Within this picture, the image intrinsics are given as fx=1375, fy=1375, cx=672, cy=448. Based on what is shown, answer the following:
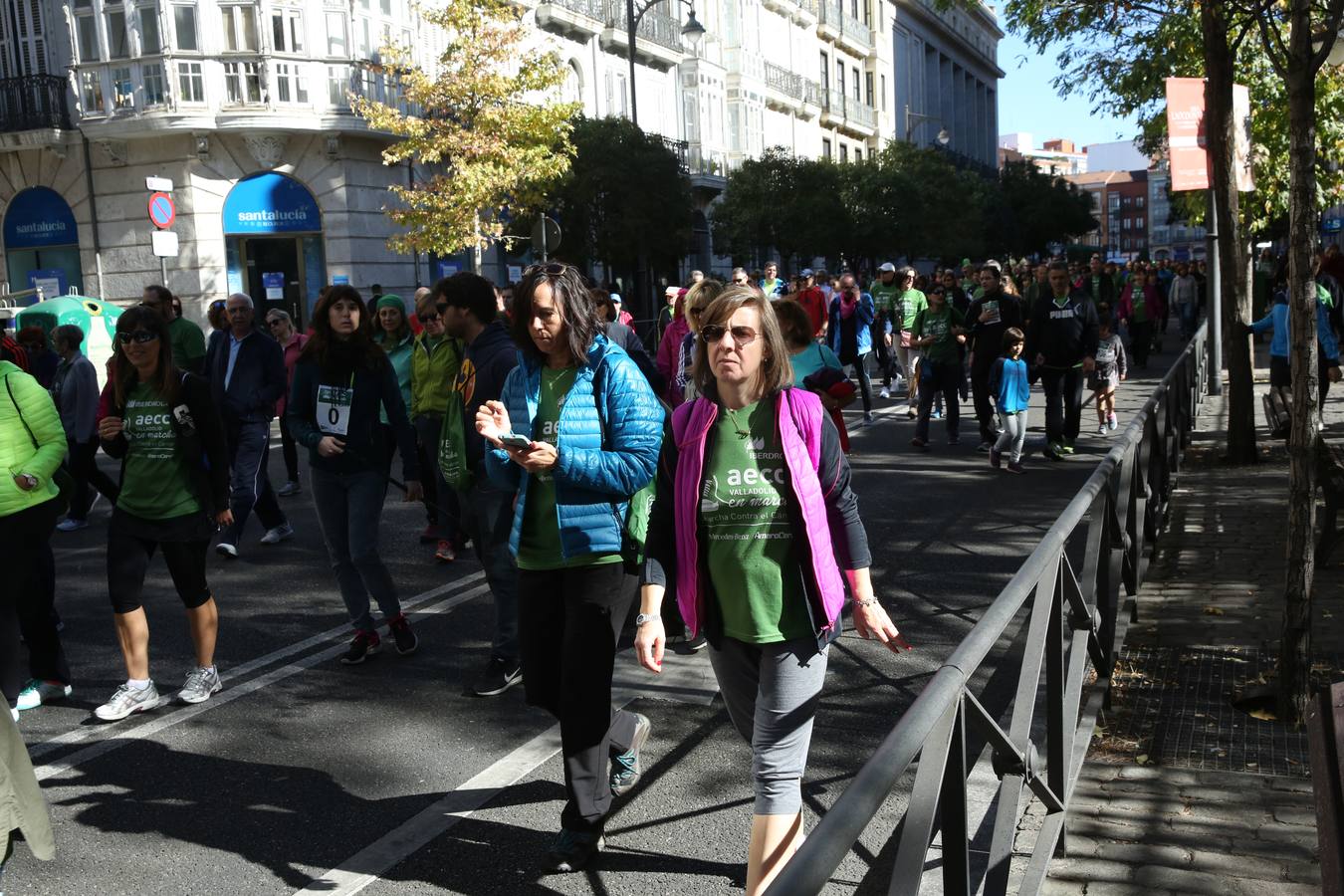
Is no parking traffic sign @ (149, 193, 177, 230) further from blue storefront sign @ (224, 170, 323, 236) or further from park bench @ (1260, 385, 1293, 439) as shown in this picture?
park bench @ (1260, 385, 1293, 439)

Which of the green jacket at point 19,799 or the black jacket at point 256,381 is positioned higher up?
the black jacket at point 256,381

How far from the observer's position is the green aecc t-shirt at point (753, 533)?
3471 millimetres

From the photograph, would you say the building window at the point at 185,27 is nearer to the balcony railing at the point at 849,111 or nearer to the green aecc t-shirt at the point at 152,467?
the green aecc t-shirt at the point at 152,467

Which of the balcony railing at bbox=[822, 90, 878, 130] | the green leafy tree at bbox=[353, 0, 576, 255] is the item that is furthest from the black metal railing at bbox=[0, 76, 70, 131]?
the balcony railing at bbox=[822, 90, 878, 130]

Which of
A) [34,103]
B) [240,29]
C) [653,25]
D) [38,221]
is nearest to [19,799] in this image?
[240,29]

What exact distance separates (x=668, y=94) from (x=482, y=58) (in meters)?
→ 17.5

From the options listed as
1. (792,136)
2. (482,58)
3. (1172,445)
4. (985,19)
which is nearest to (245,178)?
(482,58)

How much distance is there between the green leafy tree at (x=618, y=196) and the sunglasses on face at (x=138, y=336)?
990 inches

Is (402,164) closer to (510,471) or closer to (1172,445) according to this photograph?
(1172,445)

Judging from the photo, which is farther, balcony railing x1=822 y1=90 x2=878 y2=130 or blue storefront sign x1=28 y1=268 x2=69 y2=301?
balcony railing x1=822 y1=90 x2=878 y2=130

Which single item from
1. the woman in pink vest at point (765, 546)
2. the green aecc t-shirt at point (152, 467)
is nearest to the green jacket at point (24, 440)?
the green aecc t-shirt at point (152, 467)

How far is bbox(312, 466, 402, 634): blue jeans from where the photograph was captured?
636 cm

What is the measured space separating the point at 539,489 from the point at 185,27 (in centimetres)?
2592

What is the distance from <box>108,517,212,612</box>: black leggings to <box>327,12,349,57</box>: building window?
78.4 feet
